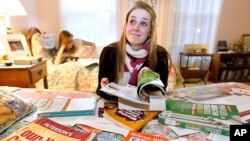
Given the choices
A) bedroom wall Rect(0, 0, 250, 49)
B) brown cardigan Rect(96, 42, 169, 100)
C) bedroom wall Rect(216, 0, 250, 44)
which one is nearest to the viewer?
brown cardigan Rect(96, 42, 169, 100)

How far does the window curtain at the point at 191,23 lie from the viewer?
3.22 meters

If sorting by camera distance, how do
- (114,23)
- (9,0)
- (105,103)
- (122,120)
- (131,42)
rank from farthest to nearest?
(114,23)
(9,0)
(131,42)
(105,103)
(122,120)

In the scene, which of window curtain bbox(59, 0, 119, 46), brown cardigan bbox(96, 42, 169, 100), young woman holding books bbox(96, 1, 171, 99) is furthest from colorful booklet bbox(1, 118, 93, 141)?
window curtain bbox(59, 0, 119, 46)

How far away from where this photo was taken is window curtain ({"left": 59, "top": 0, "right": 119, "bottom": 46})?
312 centimetres

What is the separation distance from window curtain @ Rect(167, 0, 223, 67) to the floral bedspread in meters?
1.74

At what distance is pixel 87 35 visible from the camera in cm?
324

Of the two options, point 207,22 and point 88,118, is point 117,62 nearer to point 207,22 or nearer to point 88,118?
point 88,118

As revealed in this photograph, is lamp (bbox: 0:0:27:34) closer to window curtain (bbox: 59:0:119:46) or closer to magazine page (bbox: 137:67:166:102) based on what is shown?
window curtain (bbox: 59:0:119:46)

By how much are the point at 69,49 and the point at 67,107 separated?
196cm

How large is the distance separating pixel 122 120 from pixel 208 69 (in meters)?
3.15

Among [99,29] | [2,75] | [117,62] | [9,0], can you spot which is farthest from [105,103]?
[99,29]

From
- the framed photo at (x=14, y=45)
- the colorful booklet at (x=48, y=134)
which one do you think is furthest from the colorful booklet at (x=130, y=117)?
the framed photo at (x=14, y=45)

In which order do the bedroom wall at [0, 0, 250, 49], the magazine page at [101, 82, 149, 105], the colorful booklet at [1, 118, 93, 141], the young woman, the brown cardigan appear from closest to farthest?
the colorful booklet at [1, 118, 93, 141] → the magazine page at [101, 82, 149, 105] → the brown cardigan → the young woman → the bedroom wall at [0, 0, 250, 49]

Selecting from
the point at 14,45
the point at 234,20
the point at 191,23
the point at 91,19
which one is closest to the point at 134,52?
the point at 14,45
